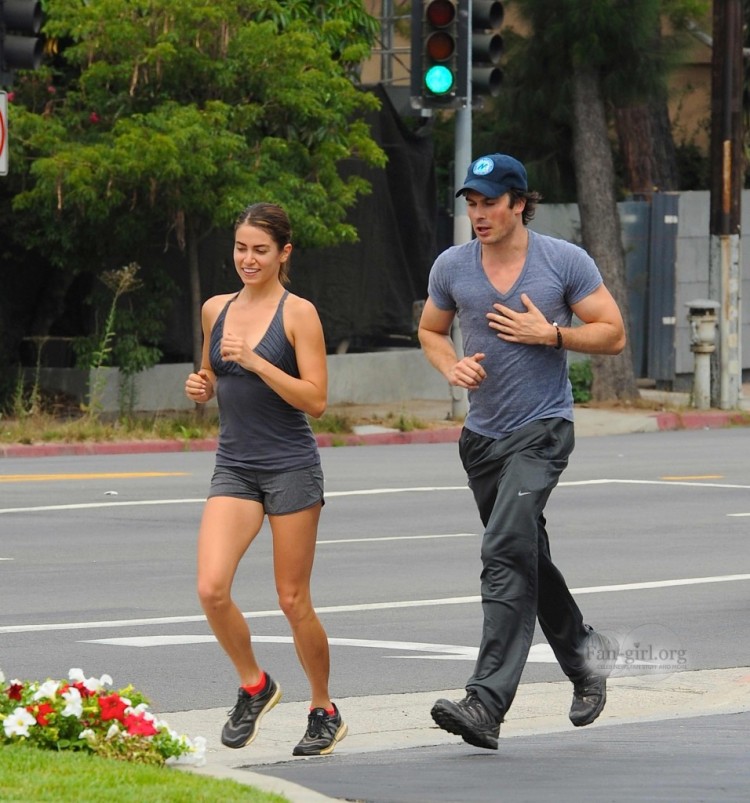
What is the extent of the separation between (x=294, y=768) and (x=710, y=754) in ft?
4.73

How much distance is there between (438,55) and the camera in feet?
62.7

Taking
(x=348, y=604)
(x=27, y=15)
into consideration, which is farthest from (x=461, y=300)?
(x=27, y=15)

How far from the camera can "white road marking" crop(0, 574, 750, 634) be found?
939 centimetres

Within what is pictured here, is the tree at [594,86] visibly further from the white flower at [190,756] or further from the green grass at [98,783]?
the green grass at [98,783]

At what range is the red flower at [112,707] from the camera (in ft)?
19.7

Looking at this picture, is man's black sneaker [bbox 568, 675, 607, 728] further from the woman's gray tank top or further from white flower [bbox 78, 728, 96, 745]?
white flower [bbox 78, 728, 96, 745]

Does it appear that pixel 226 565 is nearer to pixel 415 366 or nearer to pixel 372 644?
pixel 372 644

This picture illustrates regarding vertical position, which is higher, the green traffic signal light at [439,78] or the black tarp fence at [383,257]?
the green traffic signal light at [439,78]

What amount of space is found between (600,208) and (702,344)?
2221mm

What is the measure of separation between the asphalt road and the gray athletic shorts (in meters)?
0.91

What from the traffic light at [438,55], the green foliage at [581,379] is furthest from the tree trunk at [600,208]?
the traffic light at [438,55]

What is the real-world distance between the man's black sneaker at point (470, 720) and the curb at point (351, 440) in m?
13.5

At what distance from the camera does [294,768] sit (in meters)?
6.36

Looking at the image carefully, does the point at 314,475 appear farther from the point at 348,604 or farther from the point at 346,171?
the point at 346,171
